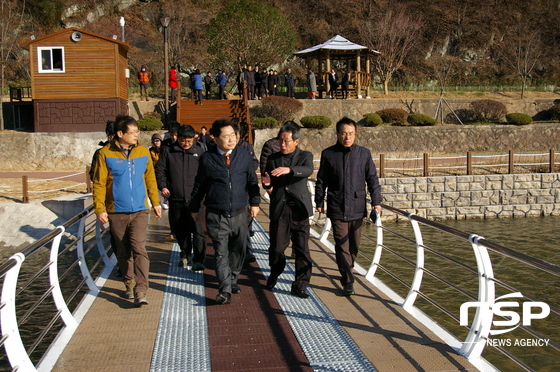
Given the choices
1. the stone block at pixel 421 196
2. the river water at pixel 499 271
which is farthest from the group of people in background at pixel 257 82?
the river water at pixel 499 271

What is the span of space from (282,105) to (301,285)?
860 inches

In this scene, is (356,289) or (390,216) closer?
(356,289)

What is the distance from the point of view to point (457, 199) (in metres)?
19.1

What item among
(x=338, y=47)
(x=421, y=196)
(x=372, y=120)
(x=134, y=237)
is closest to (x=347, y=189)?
(x=134, y=237)

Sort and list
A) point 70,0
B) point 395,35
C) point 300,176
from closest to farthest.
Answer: point 300,176, point 395,35, point 70,0

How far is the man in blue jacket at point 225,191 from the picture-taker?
547 cm

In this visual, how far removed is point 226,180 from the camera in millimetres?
5469

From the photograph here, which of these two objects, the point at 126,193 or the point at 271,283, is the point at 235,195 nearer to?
the point at 126,193

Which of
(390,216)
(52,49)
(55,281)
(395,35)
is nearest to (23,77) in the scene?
(52,49)

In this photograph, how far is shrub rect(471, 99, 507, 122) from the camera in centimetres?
2939

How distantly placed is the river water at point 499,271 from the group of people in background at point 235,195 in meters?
2.21

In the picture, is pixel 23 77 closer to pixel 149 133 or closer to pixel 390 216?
pixel 149 133

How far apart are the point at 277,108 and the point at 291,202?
2180cm

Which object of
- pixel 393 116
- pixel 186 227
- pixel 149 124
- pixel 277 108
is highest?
pixel 277 108
